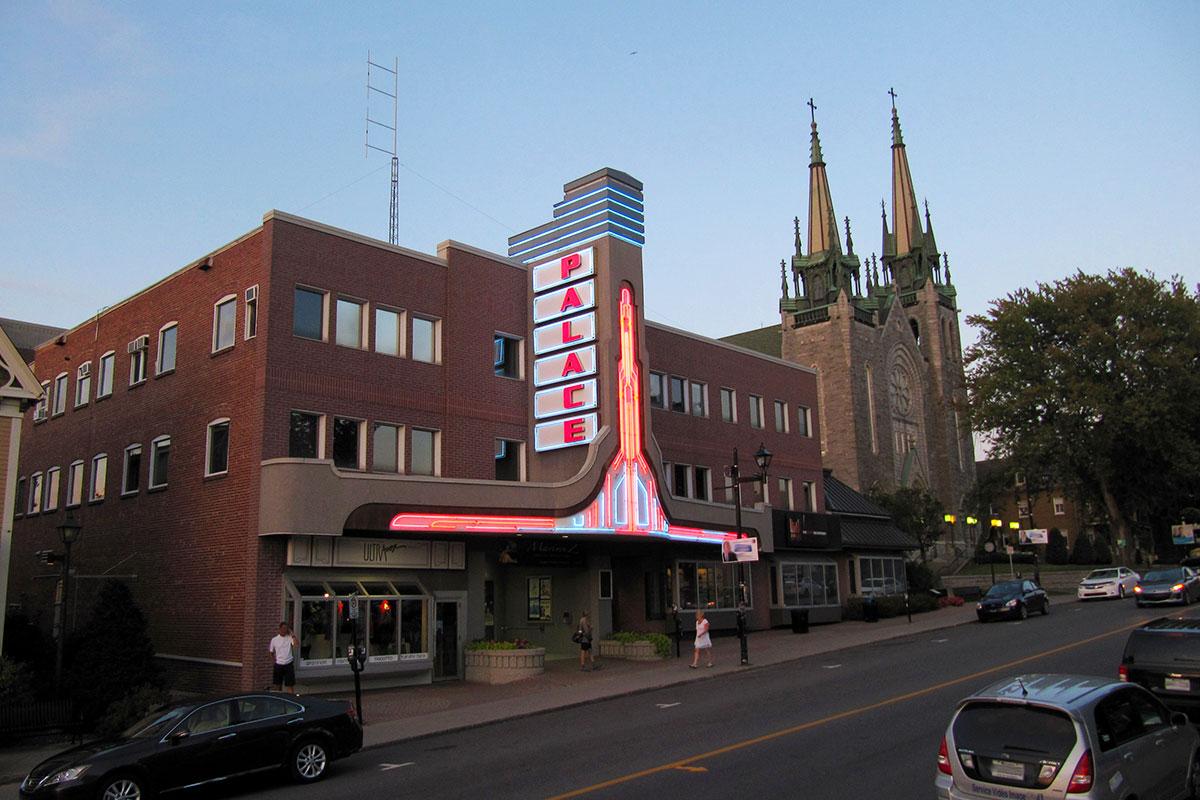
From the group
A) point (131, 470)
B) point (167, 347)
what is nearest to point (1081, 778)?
point (167, 347)

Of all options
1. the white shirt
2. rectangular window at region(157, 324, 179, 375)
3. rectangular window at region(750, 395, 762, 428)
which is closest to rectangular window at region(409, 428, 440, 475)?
the white shirt

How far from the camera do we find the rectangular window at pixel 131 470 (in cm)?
2830

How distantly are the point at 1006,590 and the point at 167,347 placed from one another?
30.4m

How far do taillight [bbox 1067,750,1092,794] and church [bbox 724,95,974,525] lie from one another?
A: 6222cm

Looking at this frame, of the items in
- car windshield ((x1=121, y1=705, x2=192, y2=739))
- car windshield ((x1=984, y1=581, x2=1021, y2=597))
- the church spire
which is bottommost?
car windshield ((x1=121, y1=705, x2=192, y2=739))

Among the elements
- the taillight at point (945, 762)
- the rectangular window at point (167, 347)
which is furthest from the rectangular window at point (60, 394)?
the taillight at point (945, 762)

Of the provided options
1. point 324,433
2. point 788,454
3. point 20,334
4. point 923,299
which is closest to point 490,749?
point 324,433

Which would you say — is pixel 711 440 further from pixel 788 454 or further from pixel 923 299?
pixel 923 299

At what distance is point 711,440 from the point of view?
37500 millimetres

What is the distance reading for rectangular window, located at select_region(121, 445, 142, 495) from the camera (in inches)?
1114

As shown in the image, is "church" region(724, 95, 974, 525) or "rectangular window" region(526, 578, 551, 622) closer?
"rectangular window" region(526, 578, 551, 622)

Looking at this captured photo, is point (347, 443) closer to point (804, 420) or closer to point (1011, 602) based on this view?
point (804, 420)

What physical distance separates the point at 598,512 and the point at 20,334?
38231mm

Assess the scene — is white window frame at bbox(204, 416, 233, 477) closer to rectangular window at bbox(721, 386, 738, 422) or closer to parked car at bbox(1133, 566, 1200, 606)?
rectangular window at bbox(721, 386, 738, 422)
